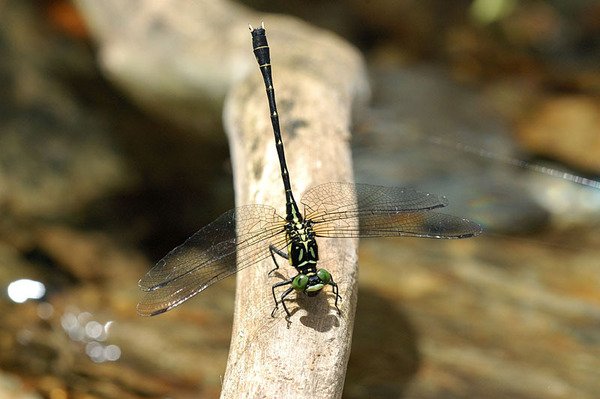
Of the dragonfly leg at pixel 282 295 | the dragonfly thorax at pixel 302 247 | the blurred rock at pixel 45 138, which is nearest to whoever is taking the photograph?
the dragonfly leg at pixel 282 295

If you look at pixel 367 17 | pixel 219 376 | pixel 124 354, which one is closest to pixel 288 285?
pixel 219 376

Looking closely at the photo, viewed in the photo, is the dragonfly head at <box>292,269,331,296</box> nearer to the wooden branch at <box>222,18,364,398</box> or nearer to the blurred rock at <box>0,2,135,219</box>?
the wooden branch at <box>222,18,364,398</box>

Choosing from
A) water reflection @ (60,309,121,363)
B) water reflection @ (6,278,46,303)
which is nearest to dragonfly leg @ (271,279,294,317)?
water reflection @ (60,309,121,363)

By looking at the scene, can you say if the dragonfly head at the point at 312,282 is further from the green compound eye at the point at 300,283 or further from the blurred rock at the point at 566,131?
the blurred rock at the point at 566,131

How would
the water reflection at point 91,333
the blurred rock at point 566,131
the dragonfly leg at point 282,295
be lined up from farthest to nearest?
1. the blurred rock at point 566,131
2. the water reflection at point 91,333
3. the dragonfly leg at point 282,295

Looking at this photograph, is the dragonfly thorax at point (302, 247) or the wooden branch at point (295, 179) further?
the dragonfly thorax at point (302, 247)

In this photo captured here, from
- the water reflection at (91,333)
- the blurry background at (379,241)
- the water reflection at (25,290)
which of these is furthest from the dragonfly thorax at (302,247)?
the water reflection at (25,290)
